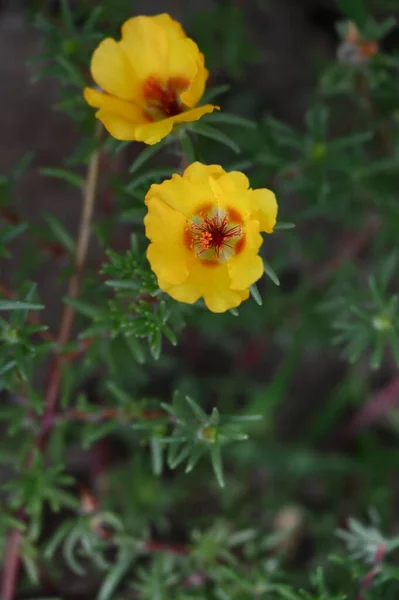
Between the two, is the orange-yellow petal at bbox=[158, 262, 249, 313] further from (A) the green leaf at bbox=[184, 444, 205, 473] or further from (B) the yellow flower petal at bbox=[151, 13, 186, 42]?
(B) the yellow flower petal at bbox=[151, 13, 186, 42]

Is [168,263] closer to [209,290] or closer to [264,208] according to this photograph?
[209,290]

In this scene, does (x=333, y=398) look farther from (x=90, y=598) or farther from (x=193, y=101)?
(x=193, y=101)

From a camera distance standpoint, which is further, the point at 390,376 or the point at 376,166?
the point at 390,376

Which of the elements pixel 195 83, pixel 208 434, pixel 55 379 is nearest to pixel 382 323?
pixel 208 434

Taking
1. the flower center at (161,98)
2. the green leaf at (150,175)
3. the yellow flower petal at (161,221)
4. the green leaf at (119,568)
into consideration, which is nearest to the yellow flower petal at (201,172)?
the yellow flower petal at (161,221)

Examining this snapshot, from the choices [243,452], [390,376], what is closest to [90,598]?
[243,452]

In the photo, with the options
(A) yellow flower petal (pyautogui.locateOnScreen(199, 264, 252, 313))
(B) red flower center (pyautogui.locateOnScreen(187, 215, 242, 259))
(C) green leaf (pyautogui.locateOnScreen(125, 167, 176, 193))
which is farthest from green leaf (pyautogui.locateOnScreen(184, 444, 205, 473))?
(C) green leaf (pyautogui.locateOnScreen(125, 167, 176, 193))
